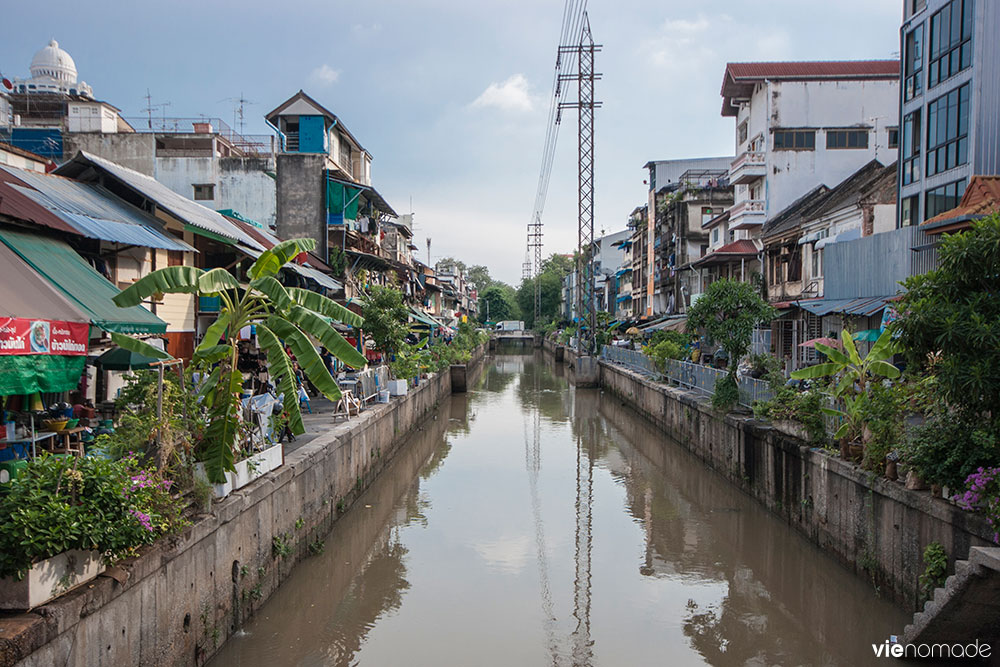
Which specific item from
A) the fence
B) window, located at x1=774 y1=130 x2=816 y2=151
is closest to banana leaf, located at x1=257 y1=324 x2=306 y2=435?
the fence

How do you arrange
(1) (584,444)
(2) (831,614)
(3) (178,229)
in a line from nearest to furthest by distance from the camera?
1. (2) (831,614)
2. (3) (178,229)
3. (1) (584,444)

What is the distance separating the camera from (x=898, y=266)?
684 inches

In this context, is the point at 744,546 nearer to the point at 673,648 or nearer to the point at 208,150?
the point at 673,648

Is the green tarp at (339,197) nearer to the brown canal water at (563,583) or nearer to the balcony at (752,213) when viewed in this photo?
the brown canal water at (563,583)

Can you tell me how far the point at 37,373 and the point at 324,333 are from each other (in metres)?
3.28

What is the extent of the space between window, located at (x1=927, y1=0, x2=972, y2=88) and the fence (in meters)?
9.45

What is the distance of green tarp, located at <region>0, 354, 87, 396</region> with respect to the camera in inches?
301

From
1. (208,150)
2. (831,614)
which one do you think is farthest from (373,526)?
(208,150)

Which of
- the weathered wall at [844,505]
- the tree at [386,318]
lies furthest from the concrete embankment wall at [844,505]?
the tree at [386,318]

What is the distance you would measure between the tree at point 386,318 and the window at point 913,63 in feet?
55.9

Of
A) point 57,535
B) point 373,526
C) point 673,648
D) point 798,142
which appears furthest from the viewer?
point 798,142

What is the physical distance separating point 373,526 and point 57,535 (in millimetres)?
9186

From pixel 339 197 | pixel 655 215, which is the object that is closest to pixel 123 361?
pixel 339 197

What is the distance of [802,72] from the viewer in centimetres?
3112
